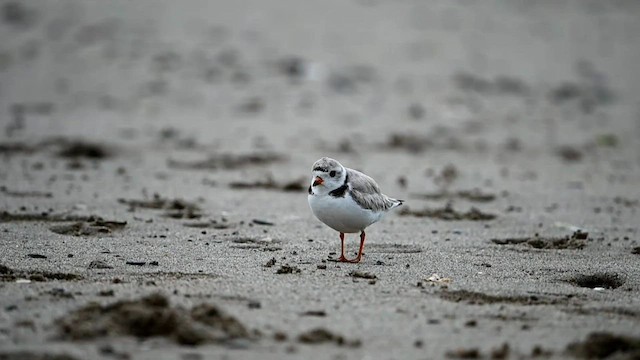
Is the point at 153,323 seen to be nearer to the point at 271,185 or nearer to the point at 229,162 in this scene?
the point at 271,185

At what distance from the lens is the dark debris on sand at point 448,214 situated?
24.4ft

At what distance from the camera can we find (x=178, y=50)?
13.3 metres

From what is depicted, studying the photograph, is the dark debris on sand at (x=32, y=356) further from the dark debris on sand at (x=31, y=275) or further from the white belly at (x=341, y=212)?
the white belly at (x=341, y=212)

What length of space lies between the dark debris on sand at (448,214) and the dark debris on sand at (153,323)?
360cm

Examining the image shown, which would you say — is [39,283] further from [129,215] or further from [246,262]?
[129,215]

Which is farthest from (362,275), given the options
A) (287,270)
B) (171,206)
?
(171,206)

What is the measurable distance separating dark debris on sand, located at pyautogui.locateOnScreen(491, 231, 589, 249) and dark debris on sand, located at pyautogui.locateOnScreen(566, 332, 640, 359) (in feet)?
7.62

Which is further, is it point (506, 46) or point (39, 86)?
point (506, 46)

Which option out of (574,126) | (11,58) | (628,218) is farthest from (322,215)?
(11,58)

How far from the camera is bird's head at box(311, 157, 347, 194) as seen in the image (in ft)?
18.8

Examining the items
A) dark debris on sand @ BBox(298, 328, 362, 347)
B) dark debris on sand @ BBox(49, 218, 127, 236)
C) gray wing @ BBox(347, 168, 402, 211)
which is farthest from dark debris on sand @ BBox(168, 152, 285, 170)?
dark debris on sand @ BBox(298, 328, 362, 347)

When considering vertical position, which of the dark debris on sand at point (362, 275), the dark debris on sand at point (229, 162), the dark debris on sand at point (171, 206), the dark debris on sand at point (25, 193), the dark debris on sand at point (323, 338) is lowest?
the dark debris on sand at point (323, 338)

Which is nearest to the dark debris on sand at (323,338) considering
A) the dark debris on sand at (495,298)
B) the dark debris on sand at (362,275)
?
the dark debris on sand at (495,298)

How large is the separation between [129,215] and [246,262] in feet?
6.04
